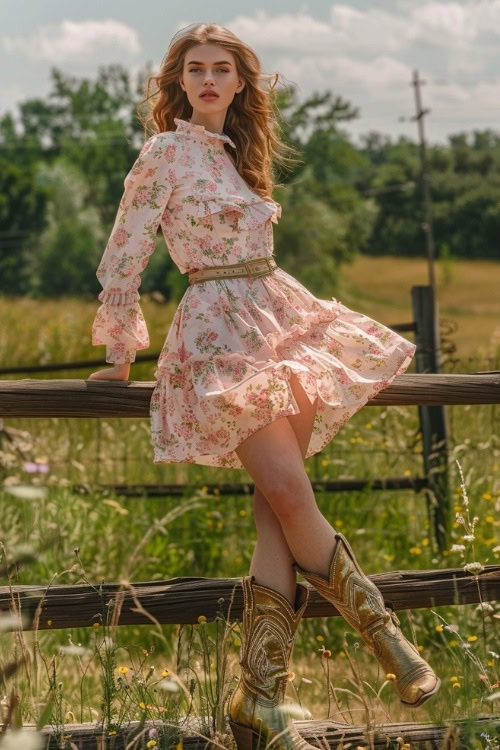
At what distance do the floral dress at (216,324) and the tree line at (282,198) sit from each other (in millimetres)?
21456

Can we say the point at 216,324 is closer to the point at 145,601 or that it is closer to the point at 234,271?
the point at 234,271

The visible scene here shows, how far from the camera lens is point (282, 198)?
32.3 m

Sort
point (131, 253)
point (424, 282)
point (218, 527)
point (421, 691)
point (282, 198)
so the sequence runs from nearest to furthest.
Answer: point (421, 691) → point (131, 253) → point (218, 527) → point (282, 198) → point (424, 282)

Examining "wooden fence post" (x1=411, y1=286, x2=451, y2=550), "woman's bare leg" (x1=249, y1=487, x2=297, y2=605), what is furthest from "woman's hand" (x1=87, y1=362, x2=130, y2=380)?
"wooden fence post" (x1=411, y1=286, x2=451, y2=550)

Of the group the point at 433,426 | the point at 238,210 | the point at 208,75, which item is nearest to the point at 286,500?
the point at 238,210

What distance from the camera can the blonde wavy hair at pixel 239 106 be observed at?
10.1ft

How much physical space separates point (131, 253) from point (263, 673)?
1.19 metres

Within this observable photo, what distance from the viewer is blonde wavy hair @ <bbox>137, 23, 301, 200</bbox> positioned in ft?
10.1

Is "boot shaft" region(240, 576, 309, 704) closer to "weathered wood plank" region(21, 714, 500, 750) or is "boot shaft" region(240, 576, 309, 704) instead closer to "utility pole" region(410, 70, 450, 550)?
"weathered wood plank" region(21, 714, 500, 750)

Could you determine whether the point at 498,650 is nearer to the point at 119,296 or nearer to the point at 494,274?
the point at 119,296

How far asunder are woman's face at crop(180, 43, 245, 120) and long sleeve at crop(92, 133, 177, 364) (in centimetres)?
25

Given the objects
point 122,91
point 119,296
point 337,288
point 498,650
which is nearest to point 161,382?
point 119,296

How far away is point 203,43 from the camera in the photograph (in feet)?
9.94

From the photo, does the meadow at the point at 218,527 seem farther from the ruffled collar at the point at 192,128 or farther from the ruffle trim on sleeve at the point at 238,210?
the ruffled collar at the point at 192,128
